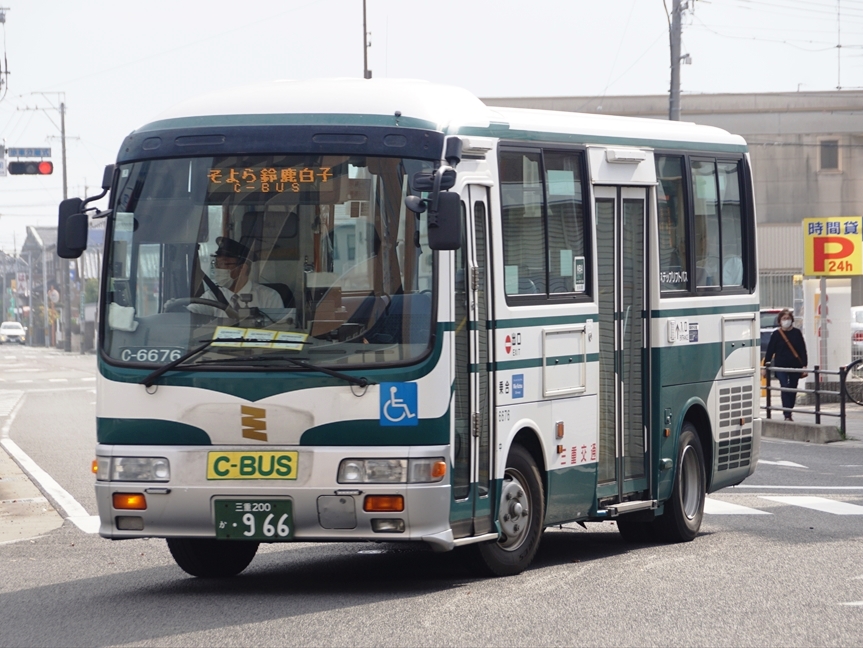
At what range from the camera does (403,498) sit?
9.24 meters

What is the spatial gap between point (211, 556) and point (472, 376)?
7.70ft

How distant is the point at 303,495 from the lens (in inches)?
367

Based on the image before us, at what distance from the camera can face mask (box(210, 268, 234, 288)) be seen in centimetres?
954

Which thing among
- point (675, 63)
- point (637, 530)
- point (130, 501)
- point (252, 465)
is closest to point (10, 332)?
point (675, 63)

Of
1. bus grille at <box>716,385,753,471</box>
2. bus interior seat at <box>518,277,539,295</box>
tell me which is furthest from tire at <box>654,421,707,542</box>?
bus interior seat at <box>518,277,539,295</box>

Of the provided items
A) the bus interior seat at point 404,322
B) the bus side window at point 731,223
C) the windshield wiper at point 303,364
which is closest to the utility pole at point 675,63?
the bus side window at point 731,223

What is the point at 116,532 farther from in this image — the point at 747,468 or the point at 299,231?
the point at 747,468

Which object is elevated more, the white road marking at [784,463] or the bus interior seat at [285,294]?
the bus interior seat at [285,294]

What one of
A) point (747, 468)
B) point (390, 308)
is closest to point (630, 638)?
point (390, 308)

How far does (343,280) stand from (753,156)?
5737cm

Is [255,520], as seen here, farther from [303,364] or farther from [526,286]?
[526,286]

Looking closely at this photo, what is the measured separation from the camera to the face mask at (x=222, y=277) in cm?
954

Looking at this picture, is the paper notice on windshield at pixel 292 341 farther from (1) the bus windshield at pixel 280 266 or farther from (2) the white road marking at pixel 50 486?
(2) the white road marking at pixel 50 486

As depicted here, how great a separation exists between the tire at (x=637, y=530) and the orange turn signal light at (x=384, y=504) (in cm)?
393
